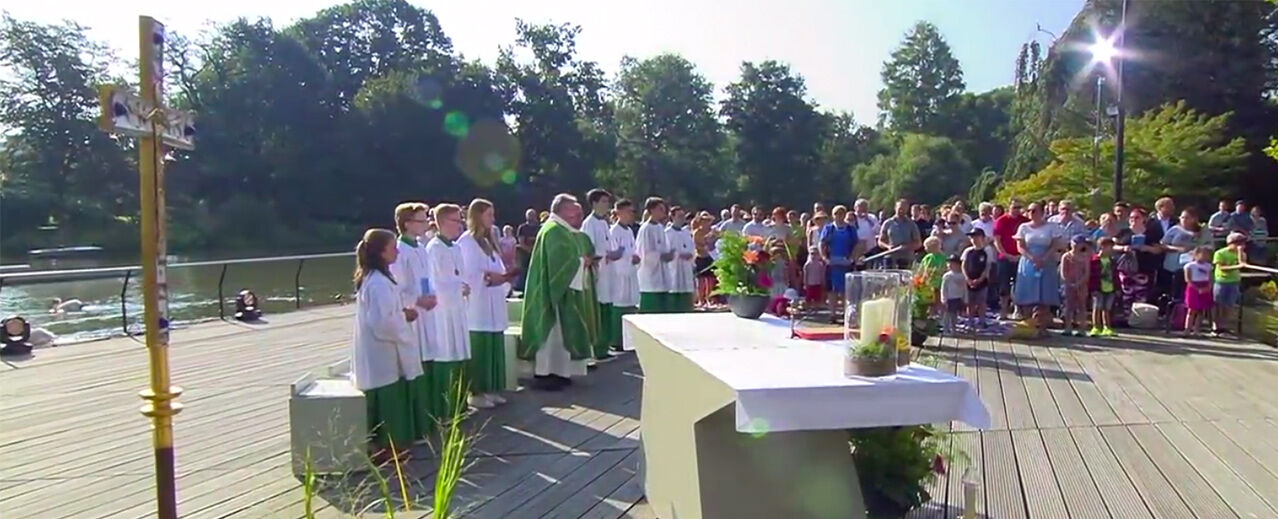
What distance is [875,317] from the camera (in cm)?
336

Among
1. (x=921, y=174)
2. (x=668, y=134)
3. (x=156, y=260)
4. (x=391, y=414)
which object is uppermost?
(x=668, y=134)

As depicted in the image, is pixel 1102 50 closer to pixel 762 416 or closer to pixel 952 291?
pixel 952 291

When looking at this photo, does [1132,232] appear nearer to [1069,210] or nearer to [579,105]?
[1069,210]

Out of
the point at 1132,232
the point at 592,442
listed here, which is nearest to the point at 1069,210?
the point at 1132,232

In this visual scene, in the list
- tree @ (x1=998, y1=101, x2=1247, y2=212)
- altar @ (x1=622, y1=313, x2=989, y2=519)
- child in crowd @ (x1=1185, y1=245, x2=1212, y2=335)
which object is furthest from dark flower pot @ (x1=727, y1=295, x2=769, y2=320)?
tree @ (x1=998, y1=101, x2=1247, y2=212)

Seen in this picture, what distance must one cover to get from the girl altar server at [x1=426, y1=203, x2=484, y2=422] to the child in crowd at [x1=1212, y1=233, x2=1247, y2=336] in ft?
28.3

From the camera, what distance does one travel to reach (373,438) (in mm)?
5598

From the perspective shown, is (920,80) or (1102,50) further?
(920,80)

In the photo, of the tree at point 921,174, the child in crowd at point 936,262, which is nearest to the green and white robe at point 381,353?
the child in crowd at point 936,262

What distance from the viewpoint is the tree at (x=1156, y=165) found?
23.2 meters

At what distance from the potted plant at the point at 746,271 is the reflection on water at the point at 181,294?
10031mm

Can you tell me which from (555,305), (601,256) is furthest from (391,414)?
(601,256)

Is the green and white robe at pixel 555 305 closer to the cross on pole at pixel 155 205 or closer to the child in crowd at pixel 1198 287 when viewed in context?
the cross on pole at pixel 155 205

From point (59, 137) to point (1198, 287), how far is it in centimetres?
4269
